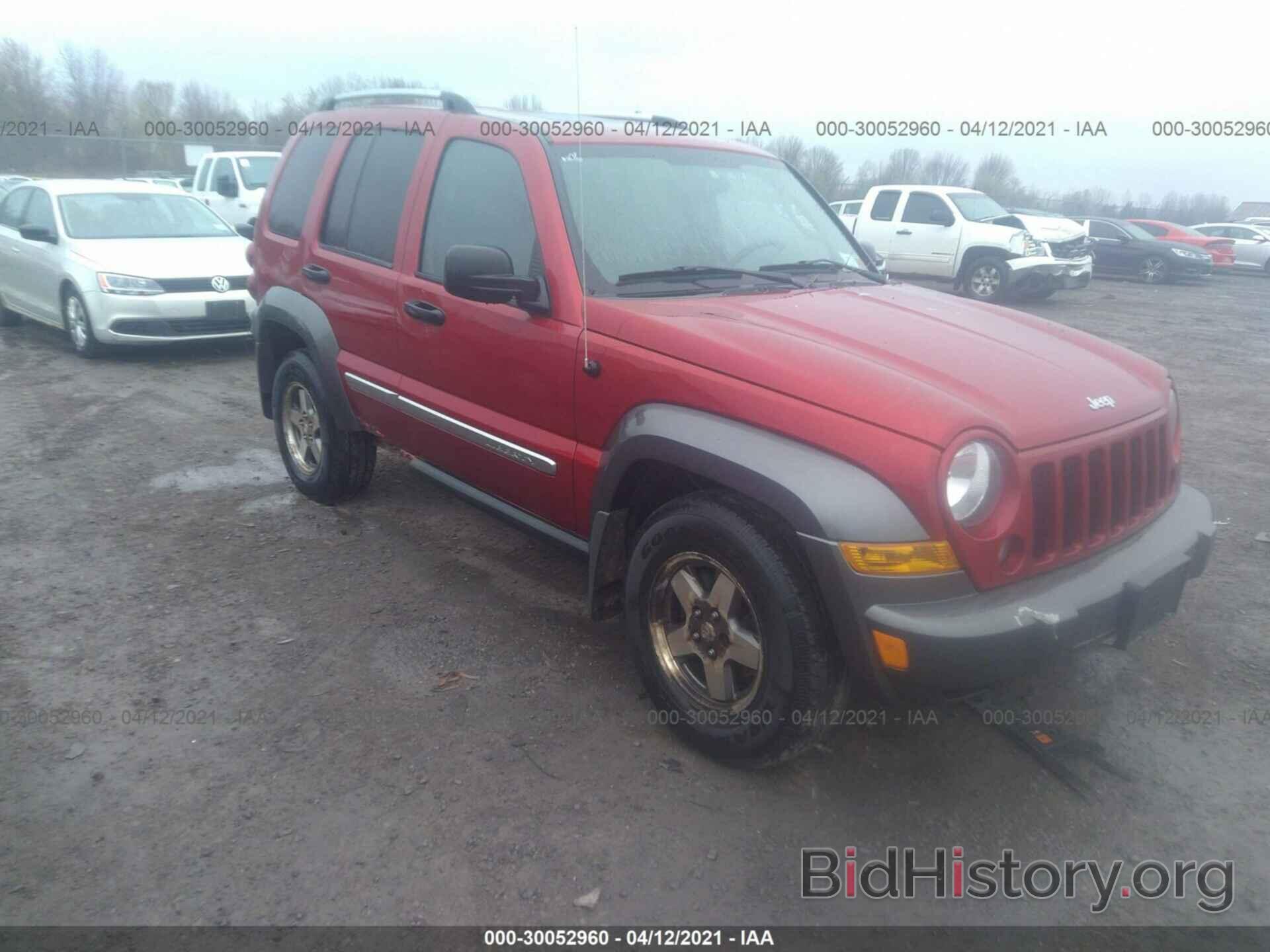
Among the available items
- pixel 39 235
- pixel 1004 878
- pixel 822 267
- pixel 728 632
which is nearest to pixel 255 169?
pixel 39 235

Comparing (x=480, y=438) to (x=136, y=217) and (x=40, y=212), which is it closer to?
(x=136, y=217)

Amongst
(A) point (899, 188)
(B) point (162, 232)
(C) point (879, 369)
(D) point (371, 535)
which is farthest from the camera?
(A) point (899, 188)

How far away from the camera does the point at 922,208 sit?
15891 mm

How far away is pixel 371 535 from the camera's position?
4949 millimetres

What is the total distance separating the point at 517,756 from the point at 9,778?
1.62 metres

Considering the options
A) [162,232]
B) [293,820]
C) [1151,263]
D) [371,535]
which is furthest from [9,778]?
[1151,263]

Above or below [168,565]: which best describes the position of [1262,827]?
below

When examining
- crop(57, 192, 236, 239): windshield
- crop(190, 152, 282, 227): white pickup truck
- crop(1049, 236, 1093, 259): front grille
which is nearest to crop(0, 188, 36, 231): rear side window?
crop(57, 192, 236, 239): windshield

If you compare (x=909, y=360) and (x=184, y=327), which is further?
(x=184, y=327)

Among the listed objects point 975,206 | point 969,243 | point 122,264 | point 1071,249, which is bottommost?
point 122,264

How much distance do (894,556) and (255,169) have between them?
617 inches

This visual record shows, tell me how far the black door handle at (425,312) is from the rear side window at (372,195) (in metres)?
0.32

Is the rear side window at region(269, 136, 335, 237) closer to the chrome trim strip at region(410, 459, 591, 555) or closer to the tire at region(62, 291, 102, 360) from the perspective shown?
the chrome trim strip at region(410, 459, 591, 555)

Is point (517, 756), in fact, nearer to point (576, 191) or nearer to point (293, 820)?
point (293, 820)
